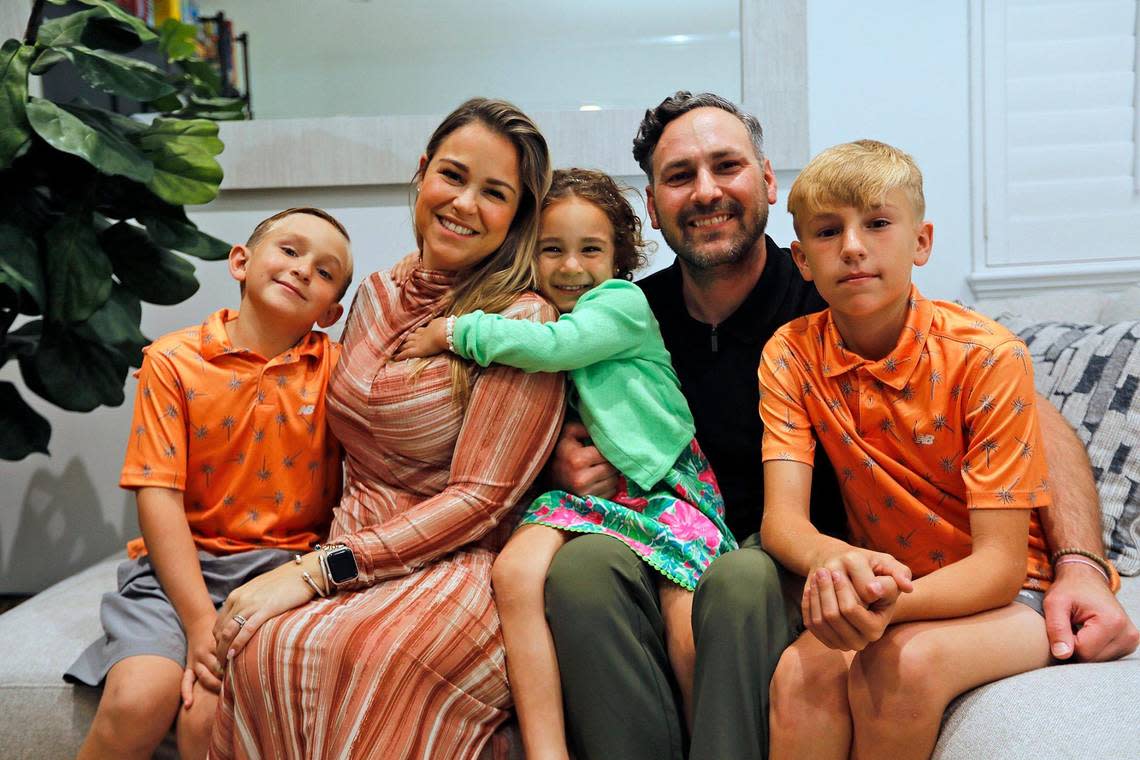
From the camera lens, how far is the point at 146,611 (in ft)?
4.99

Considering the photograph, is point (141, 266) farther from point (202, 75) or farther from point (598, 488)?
point (598, 488)

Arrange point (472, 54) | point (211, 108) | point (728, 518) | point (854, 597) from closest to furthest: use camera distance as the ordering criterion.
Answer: point (854, 597), point (728, 518), point (211, 108), point (472, 54)

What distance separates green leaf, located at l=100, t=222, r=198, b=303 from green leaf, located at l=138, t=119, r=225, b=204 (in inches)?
6.1

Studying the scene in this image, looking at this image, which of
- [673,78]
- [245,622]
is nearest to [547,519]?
[245,622]

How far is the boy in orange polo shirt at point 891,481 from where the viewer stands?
1171mm

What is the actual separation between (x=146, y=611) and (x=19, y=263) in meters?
0.77

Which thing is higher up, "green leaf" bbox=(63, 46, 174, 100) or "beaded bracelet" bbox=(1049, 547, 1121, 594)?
"green leaf" bbox=(63, 46, 174, 100)

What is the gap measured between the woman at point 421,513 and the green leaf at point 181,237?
1.73 feet

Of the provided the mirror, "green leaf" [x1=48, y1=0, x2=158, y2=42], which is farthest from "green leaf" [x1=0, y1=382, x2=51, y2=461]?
the mirror

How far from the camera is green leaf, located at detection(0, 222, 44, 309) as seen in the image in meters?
1.77

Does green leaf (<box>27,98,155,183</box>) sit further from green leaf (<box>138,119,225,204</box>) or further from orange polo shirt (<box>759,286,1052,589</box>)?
orange polo shirt (<box>759,286,1052,589</box>)

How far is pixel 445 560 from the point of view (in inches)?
58.7

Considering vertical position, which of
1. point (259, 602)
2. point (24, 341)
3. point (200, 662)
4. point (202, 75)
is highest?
point (202, 75)

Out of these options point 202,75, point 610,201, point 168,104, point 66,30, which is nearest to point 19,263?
point 66,30
